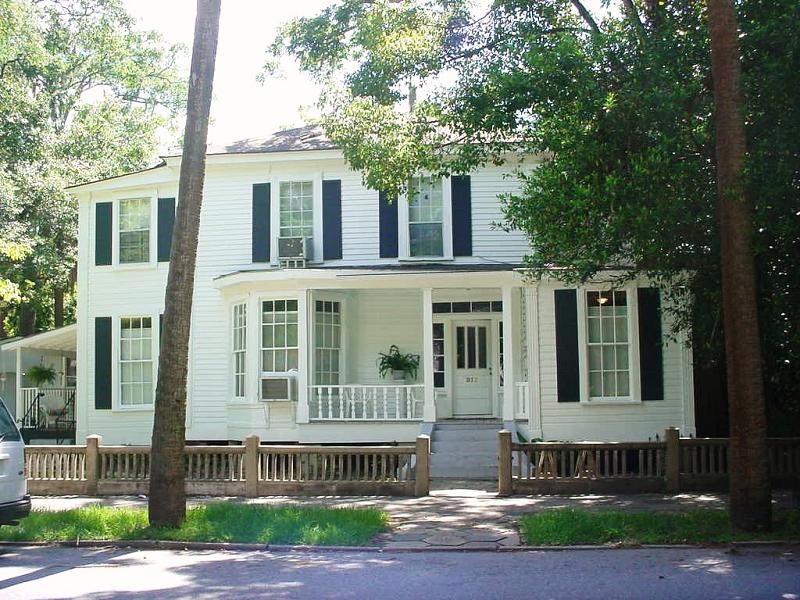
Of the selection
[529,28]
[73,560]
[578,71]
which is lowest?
[73,560]

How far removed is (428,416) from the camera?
742 inches

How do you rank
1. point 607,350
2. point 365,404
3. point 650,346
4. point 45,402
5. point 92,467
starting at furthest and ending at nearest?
point 45,402
point 365,404
point 607,350
point 650,346
point 92,467

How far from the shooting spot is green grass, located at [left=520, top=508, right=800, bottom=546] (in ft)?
35.1

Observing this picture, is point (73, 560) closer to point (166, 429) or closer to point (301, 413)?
point (166, 429)

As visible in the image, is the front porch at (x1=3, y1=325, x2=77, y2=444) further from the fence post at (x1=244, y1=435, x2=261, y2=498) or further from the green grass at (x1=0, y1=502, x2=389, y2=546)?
the green grass at (x1=0, y1=502, x2=389, y2=546)

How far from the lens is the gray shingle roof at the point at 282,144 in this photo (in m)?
21.0

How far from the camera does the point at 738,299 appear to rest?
1080cm

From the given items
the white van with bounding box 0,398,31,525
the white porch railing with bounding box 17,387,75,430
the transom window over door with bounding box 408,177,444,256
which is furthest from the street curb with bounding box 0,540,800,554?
the white porch railing with bounding box 17,387,75,430

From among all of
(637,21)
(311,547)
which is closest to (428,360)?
(637,21)

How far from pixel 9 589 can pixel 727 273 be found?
8415 millimetres

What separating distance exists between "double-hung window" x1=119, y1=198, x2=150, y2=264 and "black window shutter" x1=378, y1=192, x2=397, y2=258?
5692 mm

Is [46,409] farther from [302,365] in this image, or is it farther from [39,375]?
[302,365]

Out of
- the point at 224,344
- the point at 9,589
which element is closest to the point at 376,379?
the point at 224,344

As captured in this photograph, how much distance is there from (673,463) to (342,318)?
27.5 ft
